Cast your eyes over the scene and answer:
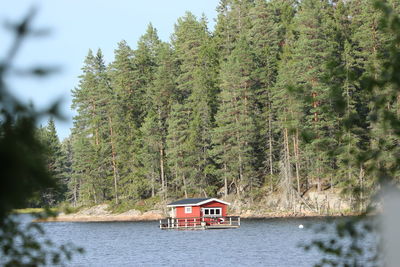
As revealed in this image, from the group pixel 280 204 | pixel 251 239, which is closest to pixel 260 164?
pixel 280 204

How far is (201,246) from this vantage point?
40.7 metres

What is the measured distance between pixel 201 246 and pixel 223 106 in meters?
33.1

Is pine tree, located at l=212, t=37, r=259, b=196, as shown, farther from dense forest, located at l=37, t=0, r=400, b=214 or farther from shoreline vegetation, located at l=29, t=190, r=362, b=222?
shoreline vegetation, located at l=29, t=190, r=362, b=222

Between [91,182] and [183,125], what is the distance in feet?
56.2

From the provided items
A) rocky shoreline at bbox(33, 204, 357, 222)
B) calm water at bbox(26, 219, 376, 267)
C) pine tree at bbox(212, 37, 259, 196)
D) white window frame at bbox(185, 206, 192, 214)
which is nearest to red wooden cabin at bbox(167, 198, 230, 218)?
white window frame at bbox(185, 206, 192, 214)

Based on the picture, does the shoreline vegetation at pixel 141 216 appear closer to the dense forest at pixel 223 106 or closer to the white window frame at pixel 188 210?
the dense forest at pixel 223 106

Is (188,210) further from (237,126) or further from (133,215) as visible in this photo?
(133,215)

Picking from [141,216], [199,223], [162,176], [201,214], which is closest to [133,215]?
[141,216]

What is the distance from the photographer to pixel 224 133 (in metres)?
71.2

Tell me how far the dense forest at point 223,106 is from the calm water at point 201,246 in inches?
317

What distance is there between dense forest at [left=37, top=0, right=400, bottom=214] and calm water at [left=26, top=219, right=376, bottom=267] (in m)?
8.05

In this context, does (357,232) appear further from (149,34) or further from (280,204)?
(149,34)

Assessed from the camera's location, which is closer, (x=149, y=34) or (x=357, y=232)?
(x=357, y=232)

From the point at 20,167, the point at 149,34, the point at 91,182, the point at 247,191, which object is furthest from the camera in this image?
the point at 149,34
